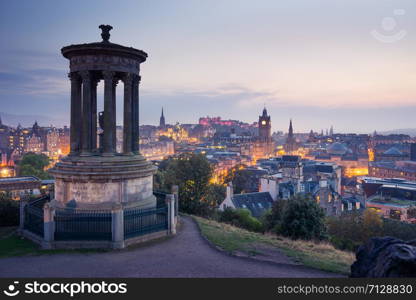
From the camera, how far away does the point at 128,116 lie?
20797mm

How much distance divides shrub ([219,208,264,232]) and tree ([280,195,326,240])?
18.8ft

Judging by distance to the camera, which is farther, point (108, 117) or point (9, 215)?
point (9, 215)

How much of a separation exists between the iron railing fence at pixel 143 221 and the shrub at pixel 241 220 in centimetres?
1453

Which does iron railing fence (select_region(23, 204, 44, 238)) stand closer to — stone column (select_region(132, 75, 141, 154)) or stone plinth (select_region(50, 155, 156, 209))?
stone plinth (select_region(50, 155, 156, 209))

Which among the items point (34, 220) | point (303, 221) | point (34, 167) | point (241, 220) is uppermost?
point (34, 220)

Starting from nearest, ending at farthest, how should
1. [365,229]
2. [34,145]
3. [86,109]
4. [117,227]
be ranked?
[117,227] → [86,109] → [365,229] → [34,145]

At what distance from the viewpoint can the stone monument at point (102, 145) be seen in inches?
718

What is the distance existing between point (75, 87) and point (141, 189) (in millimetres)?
7590

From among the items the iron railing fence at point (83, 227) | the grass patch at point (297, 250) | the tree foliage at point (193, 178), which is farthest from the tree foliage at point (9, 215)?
the tree foliage at point (193, 178)

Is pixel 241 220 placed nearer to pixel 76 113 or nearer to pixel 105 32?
pixel 76 113

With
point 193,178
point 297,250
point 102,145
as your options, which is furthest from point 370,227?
point 102,145

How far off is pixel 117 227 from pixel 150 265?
3.24 m

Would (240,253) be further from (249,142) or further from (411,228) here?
(249,142)

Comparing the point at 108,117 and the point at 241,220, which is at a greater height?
the point at 108,117
